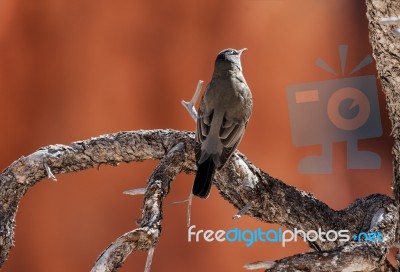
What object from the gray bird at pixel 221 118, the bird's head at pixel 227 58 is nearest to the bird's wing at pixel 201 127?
the gray bird at pixel 221 118

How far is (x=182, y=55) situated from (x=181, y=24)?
16 cm

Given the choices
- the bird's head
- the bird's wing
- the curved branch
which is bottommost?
the curved branch

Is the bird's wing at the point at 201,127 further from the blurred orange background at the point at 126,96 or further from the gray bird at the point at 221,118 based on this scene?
the blurred orange background at the point at 126,96

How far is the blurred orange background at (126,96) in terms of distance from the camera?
308 cm

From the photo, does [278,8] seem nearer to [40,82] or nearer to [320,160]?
[320,160]

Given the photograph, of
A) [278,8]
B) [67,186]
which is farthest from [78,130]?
[278,8]

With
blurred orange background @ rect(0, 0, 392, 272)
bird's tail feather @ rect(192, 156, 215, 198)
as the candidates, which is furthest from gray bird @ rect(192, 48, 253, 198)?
blurred orange background @ rect(0, 0, 392, 272)

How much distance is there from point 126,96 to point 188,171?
1.52 meters

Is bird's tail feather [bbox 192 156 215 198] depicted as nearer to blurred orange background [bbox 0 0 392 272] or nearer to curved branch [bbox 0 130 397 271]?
curved branch [bbox 0 130 397 271]

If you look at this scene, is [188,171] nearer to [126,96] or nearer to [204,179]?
[204,179]

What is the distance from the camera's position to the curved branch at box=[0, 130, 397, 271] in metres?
1.57

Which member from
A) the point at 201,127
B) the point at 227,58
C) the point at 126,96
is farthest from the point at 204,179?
the point at 126,96

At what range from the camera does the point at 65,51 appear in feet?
10.2

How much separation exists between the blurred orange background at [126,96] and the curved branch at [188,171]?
144 cm
